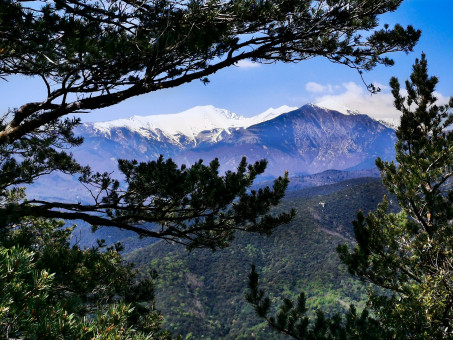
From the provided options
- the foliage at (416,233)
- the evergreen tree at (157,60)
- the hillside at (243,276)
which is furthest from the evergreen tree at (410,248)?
the hillside at (243,276)

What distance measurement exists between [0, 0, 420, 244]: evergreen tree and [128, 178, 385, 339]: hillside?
58.8 m

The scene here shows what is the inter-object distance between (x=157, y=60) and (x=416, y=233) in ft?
22.1

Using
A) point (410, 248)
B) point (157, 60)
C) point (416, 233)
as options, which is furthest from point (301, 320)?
point (157, 60)

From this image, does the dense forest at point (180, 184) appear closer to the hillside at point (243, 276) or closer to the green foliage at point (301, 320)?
the green foliage at point (301, 320)

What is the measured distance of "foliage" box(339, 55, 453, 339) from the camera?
5328 millimetres

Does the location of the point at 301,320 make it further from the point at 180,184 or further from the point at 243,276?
the point at 243,276

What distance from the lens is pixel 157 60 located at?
405cm

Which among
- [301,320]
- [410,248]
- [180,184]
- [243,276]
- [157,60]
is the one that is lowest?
[243,276]

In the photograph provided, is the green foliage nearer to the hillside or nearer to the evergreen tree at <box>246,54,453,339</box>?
the evergreen tree at <box>246,54,453,339</box>

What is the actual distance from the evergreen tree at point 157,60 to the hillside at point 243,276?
58.8 m

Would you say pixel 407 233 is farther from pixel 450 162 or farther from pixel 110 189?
pixel 110 189

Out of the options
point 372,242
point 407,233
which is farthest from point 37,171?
point 407,233

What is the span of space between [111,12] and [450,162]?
22.6 feet

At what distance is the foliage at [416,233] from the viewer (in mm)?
5328
